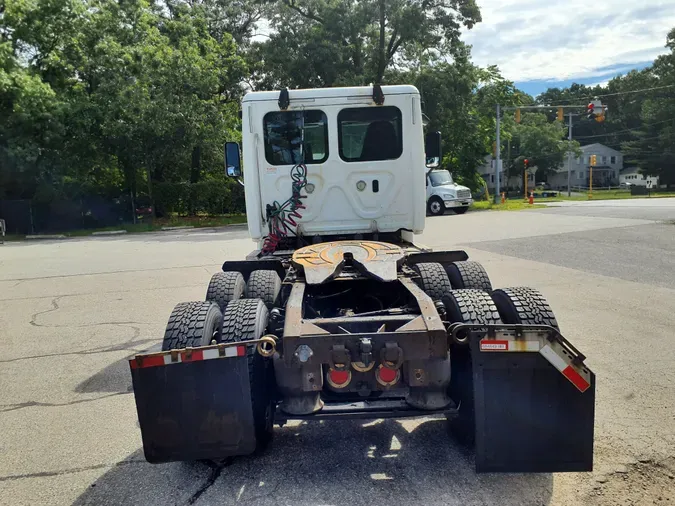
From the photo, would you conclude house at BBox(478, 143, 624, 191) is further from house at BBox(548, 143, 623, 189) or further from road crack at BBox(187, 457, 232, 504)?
road crack at BBox(187, 457, 232, 504)

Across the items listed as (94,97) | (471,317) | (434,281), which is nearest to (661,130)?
(94,97)

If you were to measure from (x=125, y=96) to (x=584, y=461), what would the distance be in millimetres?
24662

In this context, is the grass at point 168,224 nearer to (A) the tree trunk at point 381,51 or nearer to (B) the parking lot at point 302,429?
(A) the tree trunk at point 381,51

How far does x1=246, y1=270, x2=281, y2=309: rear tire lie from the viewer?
4.51 m

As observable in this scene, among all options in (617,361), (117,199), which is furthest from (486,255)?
(117,199)

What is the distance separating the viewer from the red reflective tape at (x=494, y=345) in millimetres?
2924

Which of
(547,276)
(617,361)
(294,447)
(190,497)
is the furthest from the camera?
(547,276)

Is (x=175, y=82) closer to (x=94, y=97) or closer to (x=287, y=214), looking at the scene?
(x=94, y=97)

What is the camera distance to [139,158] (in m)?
24.8

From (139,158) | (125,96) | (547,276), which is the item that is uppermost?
(125,96)

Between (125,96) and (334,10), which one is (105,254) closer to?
(125,96)

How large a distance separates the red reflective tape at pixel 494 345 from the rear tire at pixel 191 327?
163 centimetres

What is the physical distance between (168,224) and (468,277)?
77.2ft

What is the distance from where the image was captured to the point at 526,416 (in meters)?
2.95
